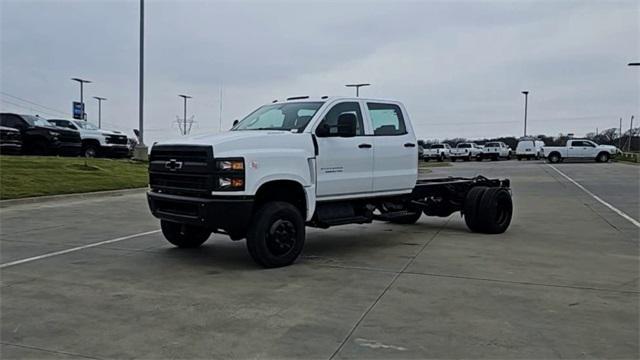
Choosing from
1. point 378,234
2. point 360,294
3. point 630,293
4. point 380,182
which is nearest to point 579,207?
point 378,234

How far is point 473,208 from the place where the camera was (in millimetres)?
10586

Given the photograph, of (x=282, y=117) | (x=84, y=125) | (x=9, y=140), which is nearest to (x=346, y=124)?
(x=282, y=117)

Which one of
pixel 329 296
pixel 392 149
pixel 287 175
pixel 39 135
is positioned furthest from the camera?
pixel 39 135

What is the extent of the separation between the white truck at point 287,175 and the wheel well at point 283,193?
1 cm

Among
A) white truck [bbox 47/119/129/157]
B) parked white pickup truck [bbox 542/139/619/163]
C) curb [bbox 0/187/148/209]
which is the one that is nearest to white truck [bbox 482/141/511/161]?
parked white pickup truck [bbox 542/139/619/163]

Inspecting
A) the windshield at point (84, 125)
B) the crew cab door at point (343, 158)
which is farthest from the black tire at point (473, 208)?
the windshield at point (84, 125)

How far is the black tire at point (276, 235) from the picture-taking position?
283 inches

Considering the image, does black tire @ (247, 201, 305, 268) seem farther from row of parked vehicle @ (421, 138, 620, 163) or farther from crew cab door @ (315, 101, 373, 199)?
row of parked vehicle @ (421, 138, 620, 163)

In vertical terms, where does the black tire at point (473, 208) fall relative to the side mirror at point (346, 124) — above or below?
below

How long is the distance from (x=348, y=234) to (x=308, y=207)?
2958 mm

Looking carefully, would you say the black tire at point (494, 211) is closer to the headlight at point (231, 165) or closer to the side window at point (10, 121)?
the headlight at point (231, 165)

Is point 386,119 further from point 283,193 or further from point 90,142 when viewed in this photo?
point 90,142

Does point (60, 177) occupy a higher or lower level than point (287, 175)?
lower

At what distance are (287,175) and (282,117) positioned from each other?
1.33m
